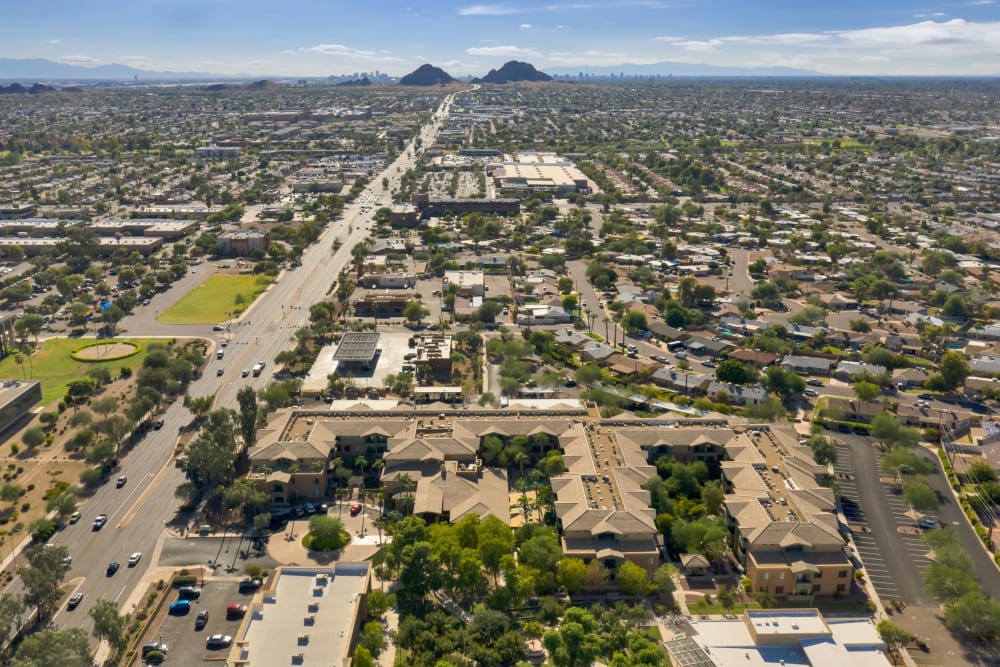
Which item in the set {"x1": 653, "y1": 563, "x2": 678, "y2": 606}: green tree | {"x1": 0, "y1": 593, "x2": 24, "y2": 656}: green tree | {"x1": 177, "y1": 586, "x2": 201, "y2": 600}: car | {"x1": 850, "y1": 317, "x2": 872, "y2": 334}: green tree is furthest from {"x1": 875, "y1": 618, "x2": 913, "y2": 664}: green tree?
{"x1": 850, "y1": 317, "x2": 872, "y2": 334}: green tree

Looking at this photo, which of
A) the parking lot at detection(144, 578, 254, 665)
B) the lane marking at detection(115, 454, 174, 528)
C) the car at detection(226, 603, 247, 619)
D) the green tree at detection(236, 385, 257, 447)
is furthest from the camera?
the green tree at detection(236, 385, 257, 447)

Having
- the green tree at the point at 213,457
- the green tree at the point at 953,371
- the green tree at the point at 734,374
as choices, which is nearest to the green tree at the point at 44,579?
the green tree at the point at 213,457

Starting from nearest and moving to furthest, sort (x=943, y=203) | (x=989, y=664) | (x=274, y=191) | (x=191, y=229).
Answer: (x=989, y=664) < (x=191, y=229) < (x=943, y=203) < (x=274, y=191)

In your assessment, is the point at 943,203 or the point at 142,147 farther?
the point at 142,147

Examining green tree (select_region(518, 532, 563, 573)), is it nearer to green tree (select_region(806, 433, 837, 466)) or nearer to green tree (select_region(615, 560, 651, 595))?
green tree (select_region(615, 560, 651, 595))

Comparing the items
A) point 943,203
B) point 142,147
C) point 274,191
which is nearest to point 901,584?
point 943,203

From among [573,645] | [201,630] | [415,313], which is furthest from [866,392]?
[201,630]

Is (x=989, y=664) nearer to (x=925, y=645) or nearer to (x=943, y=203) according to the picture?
(x=925, y=645)
